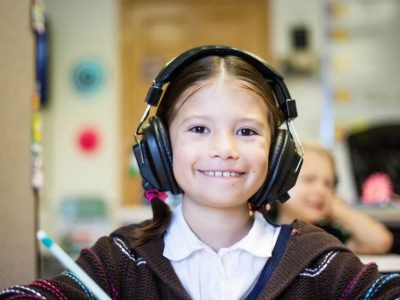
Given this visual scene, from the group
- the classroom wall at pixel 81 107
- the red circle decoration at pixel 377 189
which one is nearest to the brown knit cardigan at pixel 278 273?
the red circle decoration at pixel 377 189

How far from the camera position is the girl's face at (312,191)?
1.54m

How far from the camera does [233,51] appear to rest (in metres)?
0.88

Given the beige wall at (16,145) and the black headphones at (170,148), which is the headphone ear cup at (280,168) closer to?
the black headphones at (170,148)

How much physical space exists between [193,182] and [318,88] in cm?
313

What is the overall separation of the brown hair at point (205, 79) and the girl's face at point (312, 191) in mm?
659

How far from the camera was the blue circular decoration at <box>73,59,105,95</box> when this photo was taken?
162 inches

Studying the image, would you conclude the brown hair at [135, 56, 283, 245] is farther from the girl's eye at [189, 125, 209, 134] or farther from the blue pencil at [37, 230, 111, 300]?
the blue pencil at [37, 230, 111, 300]

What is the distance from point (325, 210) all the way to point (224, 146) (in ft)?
3.03

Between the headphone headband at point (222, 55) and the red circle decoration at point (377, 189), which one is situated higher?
the headphone headband at point (222, 55)

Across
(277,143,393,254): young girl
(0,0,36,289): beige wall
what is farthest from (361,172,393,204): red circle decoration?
(0,0,36,289): beige wall

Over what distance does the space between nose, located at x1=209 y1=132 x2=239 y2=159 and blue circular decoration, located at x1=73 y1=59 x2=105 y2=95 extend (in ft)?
11.2

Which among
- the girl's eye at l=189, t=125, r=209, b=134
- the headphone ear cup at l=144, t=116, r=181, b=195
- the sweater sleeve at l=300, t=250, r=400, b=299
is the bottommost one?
the sweater sleeve at l=300, t=250, r=400, b=299

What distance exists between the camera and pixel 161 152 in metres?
0.86

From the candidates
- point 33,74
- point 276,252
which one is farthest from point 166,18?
point 276,252
